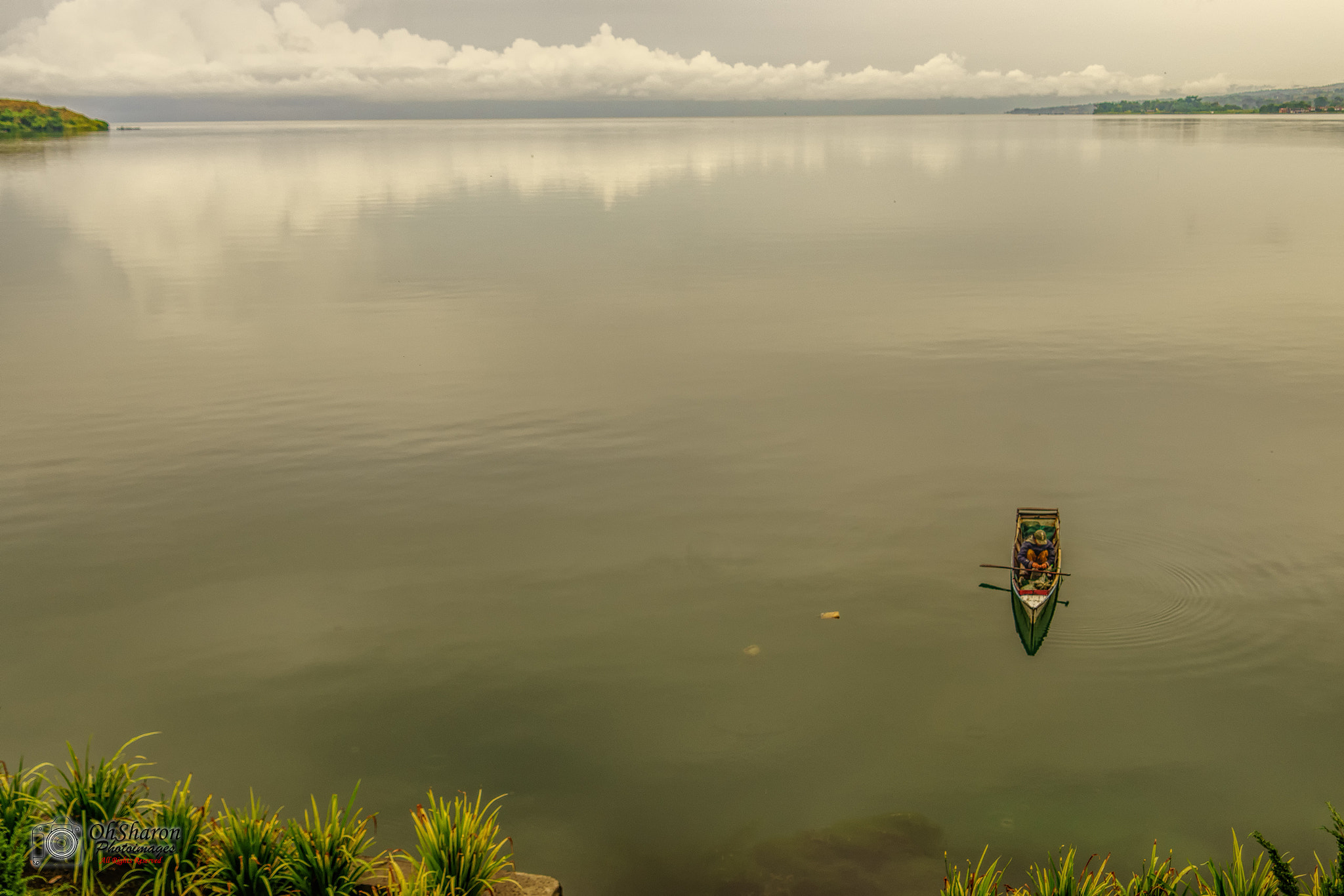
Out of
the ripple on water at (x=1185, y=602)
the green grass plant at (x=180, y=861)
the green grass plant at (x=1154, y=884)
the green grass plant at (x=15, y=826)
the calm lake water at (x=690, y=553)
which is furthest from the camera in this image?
the ripple on water at (x=1185, y=602)

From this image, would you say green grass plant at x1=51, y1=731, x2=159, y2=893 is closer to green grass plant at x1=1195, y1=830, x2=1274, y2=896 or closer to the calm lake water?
the calm lake water

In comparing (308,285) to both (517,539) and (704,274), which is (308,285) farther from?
(517,539)

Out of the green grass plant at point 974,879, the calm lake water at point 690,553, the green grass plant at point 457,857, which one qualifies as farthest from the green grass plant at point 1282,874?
the green grass plant at point 457,857

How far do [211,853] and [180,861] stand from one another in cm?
35

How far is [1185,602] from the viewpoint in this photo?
21.1m

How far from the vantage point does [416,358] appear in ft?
134

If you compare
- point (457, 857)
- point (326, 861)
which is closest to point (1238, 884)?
point (457, 857)

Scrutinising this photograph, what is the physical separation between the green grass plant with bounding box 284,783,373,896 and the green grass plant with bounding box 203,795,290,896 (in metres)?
0.14

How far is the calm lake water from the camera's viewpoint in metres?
16.5

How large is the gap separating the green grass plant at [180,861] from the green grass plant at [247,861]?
139mm

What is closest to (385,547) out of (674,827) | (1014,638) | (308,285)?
(674,827)

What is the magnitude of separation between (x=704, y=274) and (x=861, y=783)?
46.7 meters

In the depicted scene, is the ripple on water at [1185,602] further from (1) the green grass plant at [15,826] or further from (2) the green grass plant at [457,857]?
(1) the green grass plant at [15,826]

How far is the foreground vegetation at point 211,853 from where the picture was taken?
11758 millimetres
